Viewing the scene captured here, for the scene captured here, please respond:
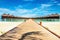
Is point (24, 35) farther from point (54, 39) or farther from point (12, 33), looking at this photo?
point (54, 39)

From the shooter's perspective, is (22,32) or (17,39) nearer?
(17,39)

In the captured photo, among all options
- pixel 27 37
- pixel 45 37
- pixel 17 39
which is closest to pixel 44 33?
pixel 45 37

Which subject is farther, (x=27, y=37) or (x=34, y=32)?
(x=34, y=32)

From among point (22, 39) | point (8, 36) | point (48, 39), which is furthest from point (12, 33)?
point (48, 39)

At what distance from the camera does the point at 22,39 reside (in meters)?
2.45

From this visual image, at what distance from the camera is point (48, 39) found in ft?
7.77

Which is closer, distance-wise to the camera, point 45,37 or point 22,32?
point 45,37

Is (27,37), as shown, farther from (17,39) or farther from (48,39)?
(48,39)

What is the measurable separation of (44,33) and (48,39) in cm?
23

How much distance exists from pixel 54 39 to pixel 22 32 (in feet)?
1.93

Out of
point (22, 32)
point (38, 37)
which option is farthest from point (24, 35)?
point (38, 37)

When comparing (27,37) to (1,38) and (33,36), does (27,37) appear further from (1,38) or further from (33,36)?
(1,38)

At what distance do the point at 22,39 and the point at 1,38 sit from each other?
366 mm

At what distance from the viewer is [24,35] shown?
2.56 m
